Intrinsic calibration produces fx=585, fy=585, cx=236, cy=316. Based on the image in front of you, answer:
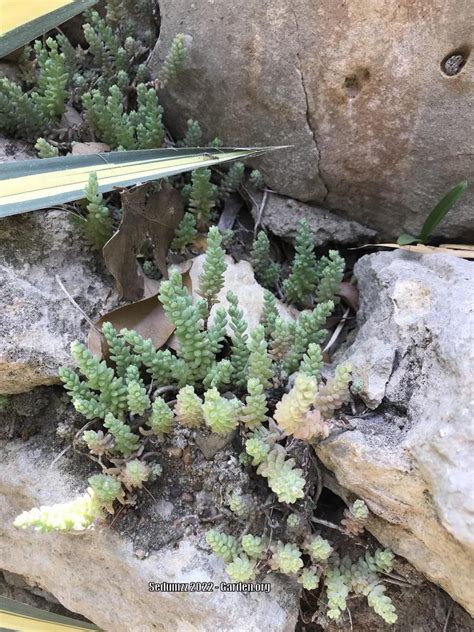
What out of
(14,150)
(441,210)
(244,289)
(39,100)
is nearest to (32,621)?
(244,289)

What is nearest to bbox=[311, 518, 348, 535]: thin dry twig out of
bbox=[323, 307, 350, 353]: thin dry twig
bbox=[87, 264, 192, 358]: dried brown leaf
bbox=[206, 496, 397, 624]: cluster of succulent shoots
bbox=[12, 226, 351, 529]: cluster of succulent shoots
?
bbox=[206, 496, 397, 624]: cluster of succulent shoots

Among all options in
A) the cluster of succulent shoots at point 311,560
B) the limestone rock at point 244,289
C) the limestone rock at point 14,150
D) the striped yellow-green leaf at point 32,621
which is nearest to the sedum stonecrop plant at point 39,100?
the limestone rock at point 14,150

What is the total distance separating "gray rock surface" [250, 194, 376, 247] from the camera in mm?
1979

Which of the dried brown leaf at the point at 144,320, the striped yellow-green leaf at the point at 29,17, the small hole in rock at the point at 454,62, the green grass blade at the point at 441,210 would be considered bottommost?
the dried brown leaf at the point at 144,320

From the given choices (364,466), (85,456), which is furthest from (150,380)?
(364,466)

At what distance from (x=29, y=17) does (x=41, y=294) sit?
96cm

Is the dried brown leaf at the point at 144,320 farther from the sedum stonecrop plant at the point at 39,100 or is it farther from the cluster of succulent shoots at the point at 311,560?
the sedum stonecrop plant at the point at 39,100

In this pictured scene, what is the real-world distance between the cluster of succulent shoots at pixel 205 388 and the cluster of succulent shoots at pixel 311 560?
109mm

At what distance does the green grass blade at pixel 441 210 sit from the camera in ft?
5.73

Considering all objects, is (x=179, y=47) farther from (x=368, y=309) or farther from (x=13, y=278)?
(x=368, y=309)

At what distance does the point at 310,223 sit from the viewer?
1.98 m

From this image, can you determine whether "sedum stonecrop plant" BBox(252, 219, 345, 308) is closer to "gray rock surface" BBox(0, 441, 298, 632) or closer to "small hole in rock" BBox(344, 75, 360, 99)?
"small hole in rock" BBox(344, 75, 360, 99)

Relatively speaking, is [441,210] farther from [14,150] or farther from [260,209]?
[14,150]

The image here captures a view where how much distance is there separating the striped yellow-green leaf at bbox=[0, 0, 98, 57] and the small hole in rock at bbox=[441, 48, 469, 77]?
45.1 inches
